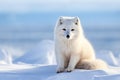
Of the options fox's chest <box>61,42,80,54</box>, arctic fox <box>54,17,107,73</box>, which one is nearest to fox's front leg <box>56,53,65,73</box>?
arctic fox <box>54,17,107,73</box>

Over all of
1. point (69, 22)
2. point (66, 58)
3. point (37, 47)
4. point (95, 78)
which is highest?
point (37, 47)

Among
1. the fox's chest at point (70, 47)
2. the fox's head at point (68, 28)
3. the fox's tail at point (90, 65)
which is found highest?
the fox's head at point (68, 28)

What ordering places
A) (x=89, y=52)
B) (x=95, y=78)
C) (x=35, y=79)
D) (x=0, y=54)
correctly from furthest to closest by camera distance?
1. (x=0, y=54)
2. (x=89, y=52)
3. (x=35, y=79)
4. (x=95, y=78)

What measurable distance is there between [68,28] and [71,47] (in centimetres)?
37

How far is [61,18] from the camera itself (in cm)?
777

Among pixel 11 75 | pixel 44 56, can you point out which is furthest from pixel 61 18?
pixel 44 56

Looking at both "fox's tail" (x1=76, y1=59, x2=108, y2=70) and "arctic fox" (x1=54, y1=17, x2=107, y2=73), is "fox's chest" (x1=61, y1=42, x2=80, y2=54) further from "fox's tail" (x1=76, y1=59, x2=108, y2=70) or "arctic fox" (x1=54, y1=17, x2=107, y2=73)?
"fox's tail" (x1=76, y1=59, x2=108, y2=70)

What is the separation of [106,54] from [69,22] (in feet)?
43.8

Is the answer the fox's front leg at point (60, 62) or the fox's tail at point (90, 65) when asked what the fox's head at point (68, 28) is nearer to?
the fox's front leg at point (60, 62)

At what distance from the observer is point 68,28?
7539 mm

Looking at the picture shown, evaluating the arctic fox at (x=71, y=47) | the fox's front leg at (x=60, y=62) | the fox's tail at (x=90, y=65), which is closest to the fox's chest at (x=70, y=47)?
the arctic fox at (x=71, y=47)

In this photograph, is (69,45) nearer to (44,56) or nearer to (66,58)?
(66,58)

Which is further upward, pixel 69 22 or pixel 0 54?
pixel 0 54

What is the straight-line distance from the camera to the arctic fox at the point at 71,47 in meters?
7.62
